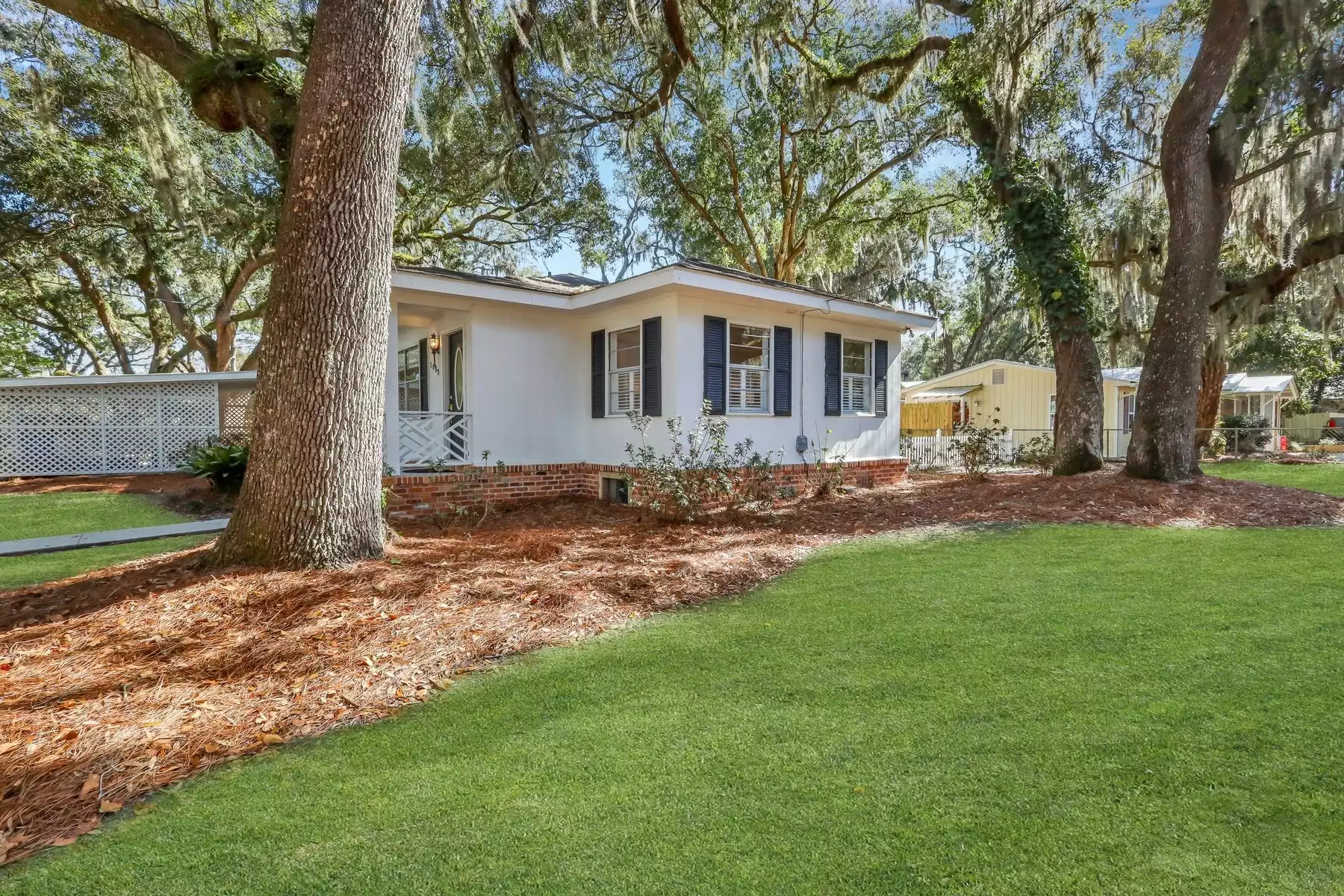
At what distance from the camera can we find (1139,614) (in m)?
4.12

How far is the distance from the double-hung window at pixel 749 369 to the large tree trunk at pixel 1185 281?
5.27 m

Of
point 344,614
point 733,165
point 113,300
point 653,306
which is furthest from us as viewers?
point 113,300

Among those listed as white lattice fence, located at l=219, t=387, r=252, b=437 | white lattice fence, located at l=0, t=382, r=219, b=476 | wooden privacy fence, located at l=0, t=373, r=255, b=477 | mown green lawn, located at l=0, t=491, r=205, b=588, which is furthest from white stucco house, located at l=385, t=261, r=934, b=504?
white lattice fence, located at l=0, t=382, r=219, b=476

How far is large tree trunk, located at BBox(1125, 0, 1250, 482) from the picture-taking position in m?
9.28

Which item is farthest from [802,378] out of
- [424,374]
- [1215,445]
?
[1215,445]

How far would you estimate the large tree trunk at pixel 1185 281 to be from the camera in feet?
30.5

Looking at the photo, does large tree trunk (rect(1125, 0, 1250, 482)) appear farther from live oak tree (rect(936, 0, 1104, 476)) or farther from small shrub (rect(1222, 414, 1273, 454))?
small shrub (rect(1222, 414, 1273, 454))

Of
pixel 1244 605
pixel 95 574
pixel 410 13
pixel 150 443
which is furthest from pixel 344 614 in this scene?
pixel 150 443

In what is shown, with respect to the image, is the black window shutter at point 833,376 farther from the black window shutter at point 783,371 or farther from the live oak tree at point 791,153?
the live oak tree at point 791,153

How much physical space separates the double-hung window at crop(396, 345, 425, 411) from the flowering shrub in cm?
490

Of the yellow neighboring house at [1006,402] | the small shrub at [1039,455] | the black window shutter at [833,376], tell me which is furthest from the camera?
the yellow neighboring house at [1006,402]

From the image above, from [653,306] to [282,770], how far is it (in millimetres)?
7496

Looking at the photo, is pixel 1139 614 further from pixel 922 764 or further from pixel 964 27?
pixel 964 27

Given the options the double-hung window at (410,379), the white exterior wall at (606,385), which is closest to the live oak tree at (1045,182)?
the white exterior wall at (606,385)
